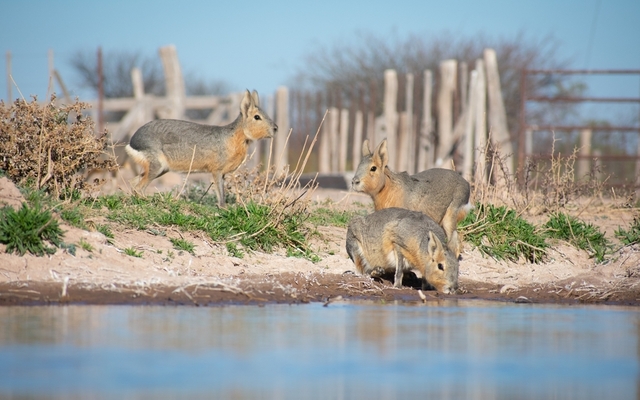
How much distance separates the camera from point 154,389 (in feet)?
14.9

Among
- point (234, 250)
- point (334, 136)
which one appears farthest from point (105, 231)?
point (334, 136)

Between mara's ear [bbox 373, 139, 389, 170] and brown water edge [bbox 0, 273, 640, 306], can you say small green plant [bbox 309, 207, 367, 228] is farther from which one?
brown water edge [bbox 0, 273, 640, 306]

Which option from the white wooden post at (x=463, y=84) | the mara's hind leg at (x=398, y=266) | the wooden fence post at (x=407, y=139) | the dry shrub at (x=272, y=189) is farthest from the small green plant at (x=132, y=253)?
the wooden fence post at (x=407, y=139)

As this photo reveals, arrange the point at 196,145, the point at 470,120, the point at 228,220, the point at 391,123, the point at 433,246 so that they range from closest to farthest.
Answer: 1. the point at 433,246
2. the point at 228,220
3. the point at 196,145
4. the point at 470,120
5. the point at 391,123

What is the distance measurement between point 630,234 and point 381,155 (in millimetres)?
3447

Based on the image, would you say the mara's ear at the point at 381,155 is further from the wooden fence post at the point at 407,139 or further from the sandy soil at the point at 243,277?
the wooden fence post at the point at 407,139

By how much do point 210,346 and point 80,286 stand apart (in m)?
2.73

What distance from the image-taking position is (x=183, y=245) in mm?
9602

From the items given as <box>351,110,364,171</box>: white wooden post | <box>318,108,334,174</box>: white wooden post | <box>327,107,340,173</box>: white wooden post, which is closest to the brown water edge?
<box>351,110,364,171</box>: white wooden post

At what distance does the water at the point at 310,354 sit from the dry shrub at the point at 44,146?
3.50 metres

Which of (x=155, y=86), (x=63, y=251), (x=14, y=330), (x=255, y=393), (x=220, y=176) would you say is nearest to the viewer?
(x=255, y=393)

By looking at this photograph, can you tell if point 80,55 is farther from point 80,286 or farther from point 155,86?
point 80,286

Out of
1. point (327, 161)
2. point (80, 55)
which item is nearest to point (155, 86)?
point (80, 55)

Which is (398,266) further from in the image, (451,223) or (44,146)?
(44,146)
